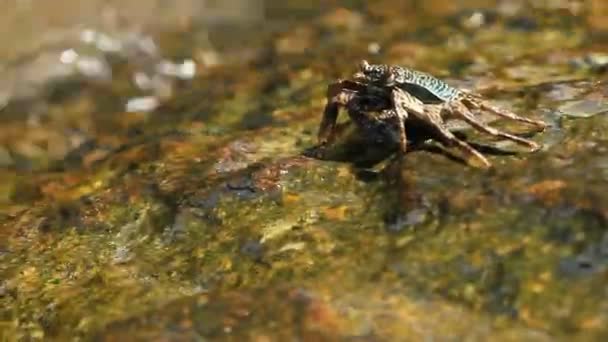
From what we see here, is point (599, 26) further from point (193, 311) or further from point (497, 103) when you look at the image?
point (193, 311)

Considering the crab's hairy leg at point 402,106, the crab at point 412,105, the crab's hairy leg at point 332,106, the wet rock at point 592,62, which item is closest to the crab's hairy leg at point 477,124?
the crab at point 412,105

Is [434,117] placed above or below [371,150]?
above

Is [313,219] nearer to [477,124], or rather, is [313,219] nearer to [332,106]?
[332,106]

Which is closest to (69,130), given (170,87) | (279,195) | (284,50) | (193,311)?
(170,87)

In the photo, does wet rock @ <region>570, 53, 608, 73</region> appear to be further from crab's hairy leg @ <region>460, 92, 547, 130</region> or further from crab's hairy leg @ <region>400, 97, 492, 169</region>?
crab's hairy leg @ <region>400, 97, 492, 169</region>

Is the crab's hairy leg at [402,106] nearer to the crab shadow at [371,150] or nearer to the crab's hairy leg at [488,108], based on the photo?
the crab shadow at [371,150]

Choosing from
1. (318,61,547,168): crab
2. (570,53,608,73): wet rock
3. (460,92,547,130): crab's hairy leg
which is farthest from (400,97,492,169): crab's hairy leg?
(570,53,608,73): wet rock

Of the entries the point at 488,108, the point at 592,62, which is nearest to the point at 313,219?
the point at 488,108
